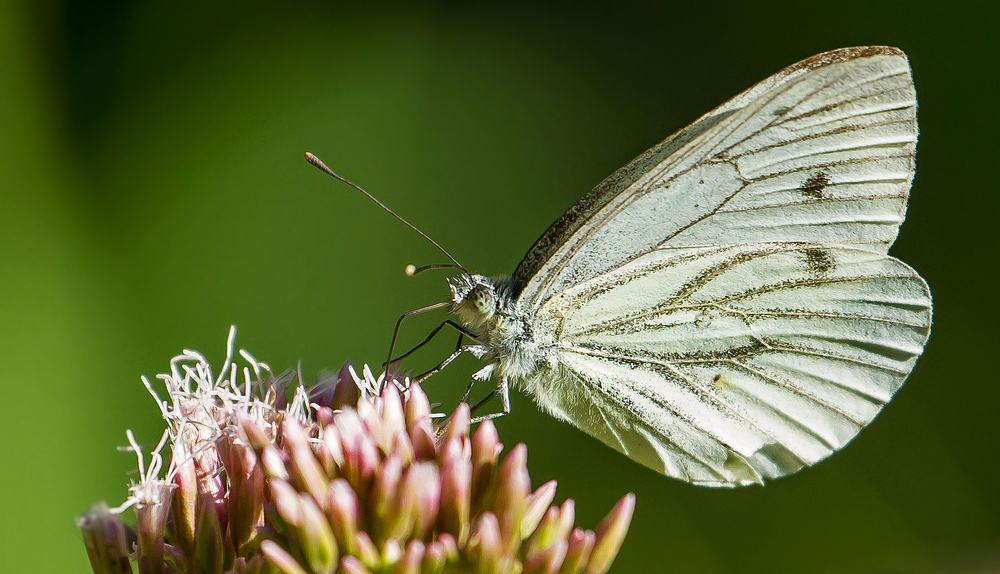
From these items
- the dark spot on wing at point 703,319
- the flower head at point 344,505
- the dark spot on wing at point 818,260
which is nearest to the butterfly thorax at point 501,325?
the flower head at point 344,505

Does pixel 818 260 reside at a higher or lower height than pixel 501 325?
lower

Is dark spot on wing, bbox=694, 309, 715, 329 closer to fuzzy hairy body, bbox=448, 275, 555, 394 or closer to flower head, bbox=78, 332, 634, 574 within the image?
fuzzy hairy body, bbox=448, 275, 555, 394

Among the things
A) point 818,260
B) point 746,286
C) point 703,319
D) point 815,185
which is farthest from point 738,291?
point 815,185

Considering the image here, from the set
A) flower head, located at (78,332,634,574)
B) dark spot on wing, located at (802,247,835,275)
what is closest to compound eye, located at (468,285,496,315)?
flower head, located at (78,332,634,574)

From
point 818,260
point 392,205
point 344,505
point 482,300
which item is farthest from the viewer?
point 392,205

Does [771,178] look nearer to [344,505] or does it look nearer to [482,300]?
[482,300]

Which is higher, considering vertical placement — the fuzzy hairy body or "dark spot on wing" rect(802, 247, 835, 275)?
the fuzzy hairy body

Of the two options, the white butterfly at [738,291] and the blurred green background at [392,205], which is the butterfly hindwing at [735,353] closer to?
the white butterfly at [738,291]

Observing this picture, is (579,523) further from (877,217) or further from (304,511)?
(304,511)

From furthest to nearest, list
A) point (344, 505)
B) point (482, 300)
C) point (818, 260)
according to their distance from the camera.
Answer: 1. point (818, 260)
2. point (482, 300)
3. point (344, 505)
